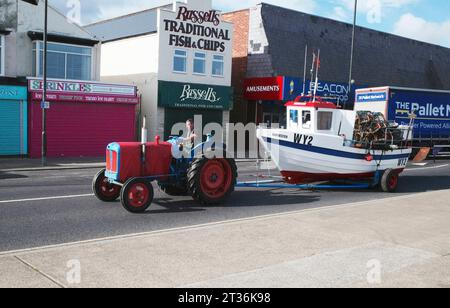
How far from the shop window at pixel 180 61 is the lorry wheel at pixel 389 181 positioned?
649 inches

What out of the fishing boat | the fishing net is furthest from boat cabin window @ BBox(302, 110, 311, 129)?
the fishing net

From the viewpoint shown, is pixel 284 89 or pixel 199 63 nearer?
pixel 199 63

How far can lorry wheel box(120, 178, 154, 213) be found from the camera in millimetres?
9961

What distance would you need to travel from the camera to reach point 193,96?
28.5 m

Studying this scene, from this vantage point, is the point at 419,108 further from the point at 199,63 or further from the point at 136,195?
the point at 136,195

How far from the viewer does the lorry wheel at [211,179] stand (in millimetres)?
10898

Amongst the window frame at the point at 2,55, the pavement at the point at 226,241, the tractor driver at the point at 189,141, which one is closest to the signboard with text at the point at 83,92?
the window frame at the point at 2,55

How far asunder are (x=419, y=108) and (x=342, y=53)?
1114 cm

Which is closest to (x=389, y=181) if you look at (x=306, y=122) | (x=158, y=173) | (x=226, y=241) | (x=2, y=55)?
(x=306, y=122)

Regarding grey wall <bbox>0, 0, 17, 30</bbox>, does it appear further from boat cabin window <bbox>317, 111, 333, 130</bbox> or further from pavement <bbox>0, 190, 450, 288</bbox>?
pavement <bbox>0, 190, 450, 288</bbox>

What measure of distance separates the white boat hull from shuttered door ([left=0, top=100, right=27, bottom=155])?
554 inches

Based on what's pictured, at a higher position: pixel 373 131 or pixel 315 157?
pixel 373 131

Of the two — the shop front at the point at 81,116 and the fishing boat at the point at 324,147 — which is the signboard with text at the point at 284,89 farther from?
the fishing boat at the point at 324,147

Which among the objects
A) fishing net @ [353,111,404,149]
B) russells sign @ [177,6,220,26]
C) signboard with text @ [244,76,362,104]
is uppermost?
russells sign @ [177,6,220,26]
